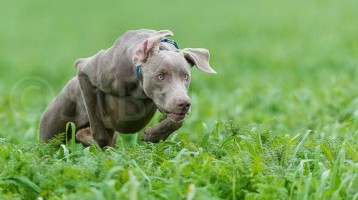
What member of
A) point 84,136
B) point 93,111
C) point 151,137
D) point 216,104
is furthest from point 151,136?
point 216,104

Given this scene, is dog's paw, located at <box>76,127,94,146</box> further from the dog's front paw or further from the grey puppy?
the dog's front paw

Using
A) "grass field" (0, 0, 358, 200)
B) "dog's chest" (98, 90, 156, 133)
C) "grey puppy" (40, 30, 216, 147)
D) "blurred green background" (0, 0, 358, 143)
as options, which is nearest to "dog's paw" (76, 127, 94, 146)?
"grey puppy" (40, 30, 216, 147)

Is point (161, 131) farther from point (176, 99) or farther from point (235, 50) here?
point (235, 50)

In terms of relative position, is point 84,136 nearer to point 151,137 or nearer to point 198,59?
point 151,137

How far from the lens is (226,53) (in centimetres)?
1742

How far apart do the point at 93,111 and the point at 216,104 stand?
4.33m

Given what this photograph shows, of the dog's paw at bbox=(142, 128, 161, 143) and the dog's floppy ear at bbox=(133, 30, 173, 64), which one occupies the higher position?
the dog's floppy ear at bbox=(133, 30, 173, 64)

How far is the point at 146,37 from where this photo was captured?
7.26 m

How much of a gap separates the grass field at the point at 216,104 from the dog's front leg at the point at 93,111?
1.02 feet

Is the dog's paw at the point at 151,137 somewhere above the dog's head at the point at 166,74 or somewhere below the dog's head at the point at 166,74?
below

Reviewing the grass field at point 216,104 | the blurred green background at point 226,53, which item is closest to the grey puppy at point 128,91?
the grass field at point 216,104

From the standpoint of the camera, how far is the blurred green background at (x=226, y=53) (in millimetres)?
A: 10648

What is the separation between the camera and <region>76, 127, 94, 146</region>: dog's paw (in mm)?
7945

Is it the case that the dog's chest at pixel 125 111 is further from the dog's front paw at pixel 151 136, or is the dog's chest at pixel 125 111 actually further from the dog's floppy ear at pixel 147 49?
the dog's floppy ear at pixel 147 49
